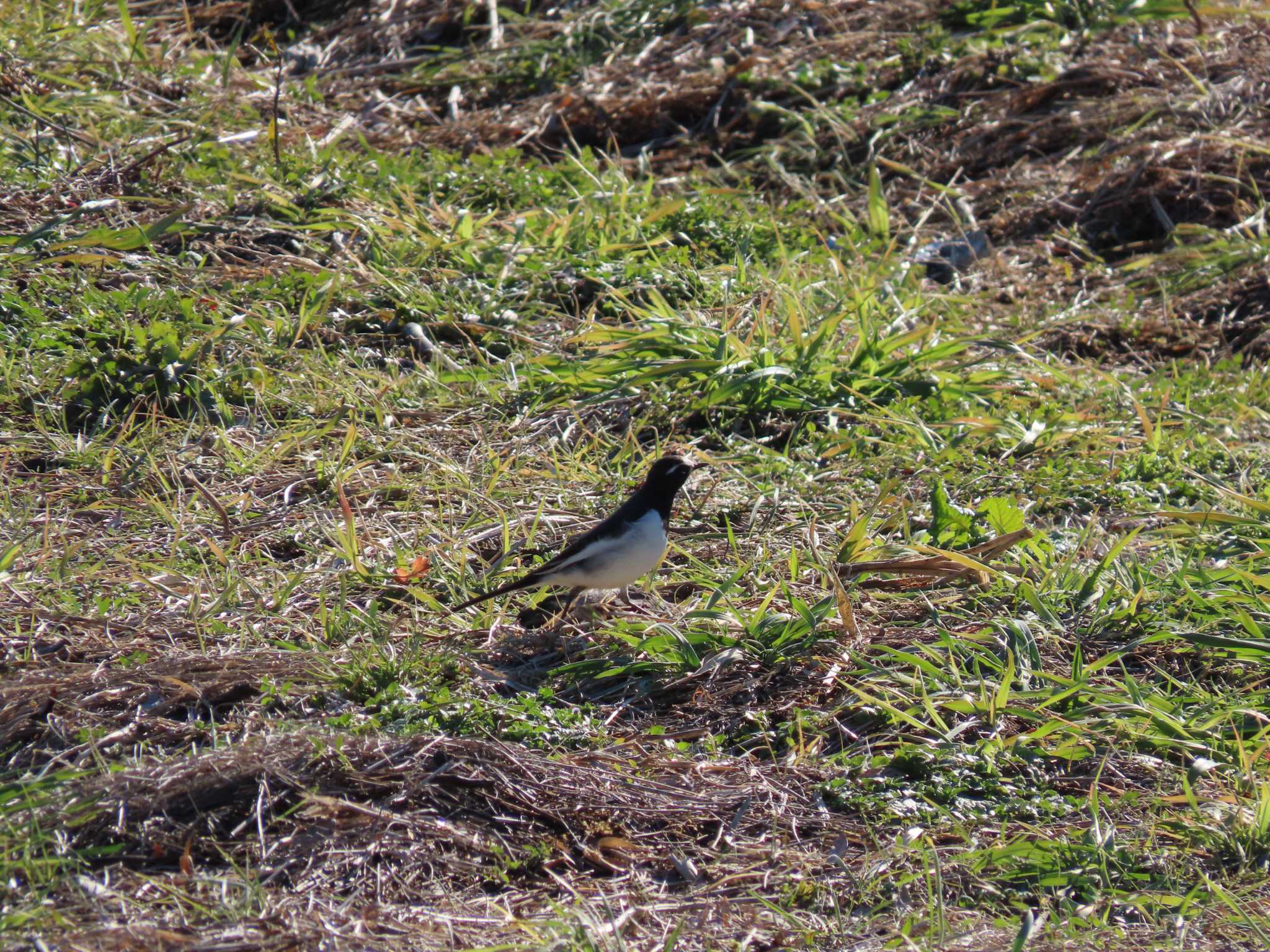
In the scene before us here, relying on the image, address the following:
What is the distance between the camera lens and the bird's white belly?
4059mm

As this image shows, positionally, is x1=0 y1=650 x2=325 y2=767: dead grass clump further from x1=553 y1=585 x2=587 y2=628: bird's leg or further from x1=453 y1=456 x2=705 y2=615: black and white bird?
x1=553 y1=585 x2=587 y2=628: bird's leg

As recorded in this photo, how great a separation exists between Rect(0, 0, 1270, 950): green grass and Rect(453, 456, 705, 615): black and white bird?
0.18m

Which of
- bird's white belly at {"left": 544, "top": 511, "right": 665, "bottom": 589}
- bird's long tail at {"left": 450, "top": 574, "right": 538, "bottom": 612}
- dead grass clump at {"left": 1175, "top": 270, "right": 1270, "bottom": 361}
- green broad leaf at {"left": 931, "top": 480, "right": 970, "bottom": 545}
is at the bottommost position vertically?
dead grass clump at {"left": 1175, "top": 270, "right": 1270, "bottom": 361}

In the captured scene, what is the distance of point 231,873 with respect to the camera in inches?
114

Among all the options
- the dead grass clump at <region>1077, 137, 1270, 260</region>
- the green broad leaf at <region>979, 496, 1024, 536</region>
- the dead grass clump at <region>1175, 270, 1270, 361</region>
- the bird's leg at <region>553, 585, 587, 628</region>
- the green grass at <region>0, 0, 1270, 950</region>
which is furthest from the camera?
the dead grass clump at <region>1077, 137, 1270, 260</region>

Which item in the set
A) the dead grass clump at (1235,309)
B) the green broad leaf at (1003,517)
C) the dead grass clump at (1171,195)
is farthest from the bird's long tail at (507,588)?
the dead grass clump at (1171,195)

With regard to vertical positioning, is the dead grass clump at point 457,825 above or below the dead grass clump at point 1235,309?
above

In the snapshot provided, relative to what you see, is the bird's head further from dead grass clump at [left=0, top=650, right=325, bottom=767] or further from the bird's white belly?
dead grass clump at [left=0, top=650, right=325, bottom=767]

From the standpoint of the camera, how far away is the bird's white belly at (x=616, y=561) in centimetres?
406

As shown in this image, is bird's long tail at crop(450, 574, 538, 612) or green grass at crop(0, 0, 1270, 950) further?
bird's long tail at crop(450, 574, 538, 612)

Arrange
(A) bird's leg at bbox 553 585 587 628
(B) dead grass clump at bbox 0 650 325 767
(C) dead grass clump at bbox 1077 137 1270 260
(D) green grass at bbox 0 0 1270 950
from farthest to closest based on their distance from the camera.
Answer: (C) dead grass clump at bbox 1077 137 1270 260, (A) bird's leg at bbox 553 585 587 628, (B) dead grass clump at bbox 0 650 325 767, (D) green grass at bbox 0 0 1270 950

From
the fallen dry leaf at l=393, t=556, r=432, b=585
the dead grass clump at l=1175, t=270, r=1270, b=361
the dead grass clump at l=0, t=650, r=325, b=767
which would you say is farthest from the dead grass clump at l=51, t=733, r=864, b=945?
the dead grass clump at l=1175, t=270, r=1270, b=361

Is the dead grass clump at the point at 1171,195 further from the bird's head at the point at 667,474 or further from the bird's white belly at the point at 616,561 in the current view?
the bird's white belly at the point at 616,561

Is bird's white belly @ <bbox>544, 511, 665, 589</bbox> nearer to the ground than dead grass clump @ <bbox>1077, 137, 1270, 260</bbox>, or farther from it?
farther from it
